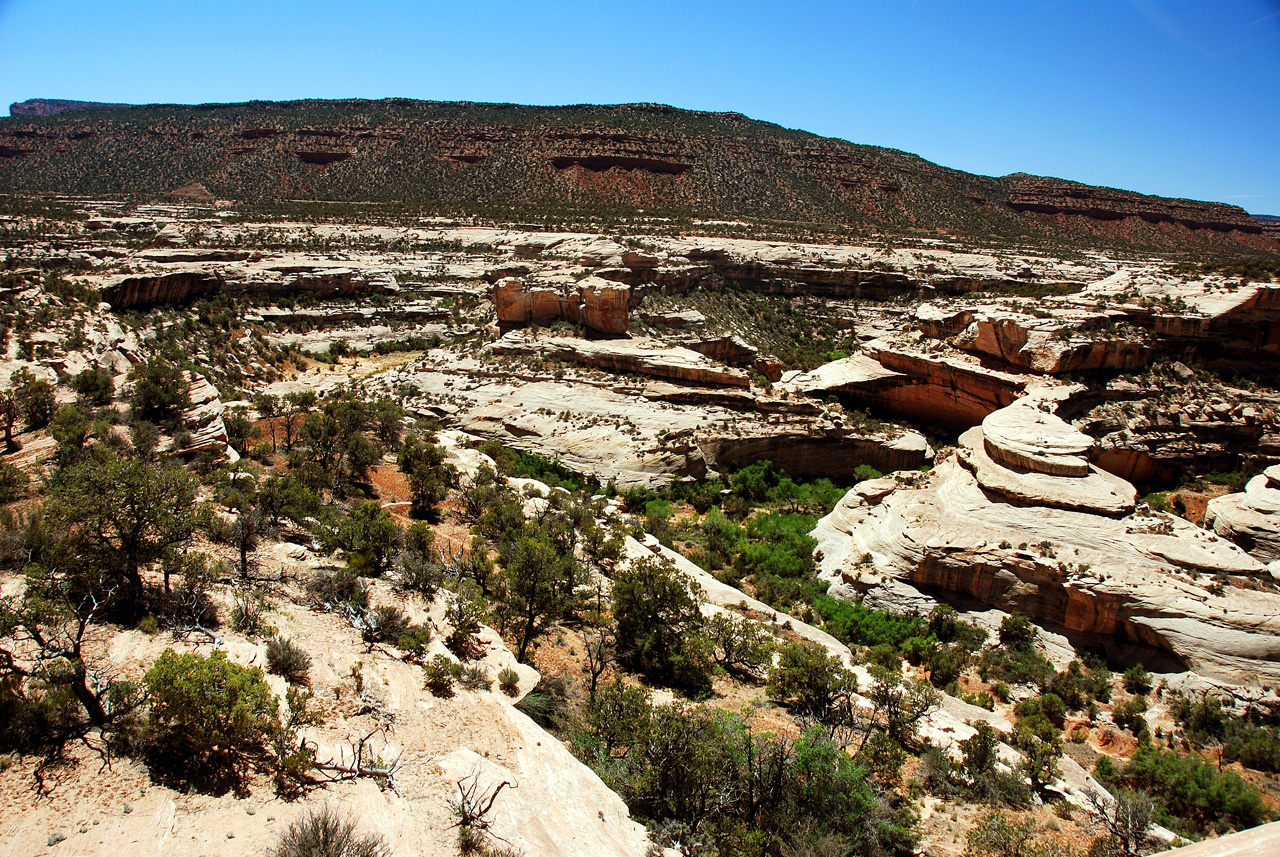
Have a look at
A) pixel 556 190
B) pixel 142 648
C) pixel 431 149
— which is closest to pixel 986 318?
pixel 142 648

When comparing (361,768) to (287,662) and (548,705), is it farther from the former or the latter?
(548,705)

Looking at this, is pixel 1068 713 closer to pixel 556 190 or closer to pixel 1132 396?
pixel 1132 396

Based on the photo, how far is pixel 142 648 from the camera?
7.69 m

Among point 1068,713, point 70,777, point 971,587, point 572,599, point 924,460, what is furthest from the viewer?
point 924,460

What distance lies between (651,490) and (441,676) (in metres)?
13.3

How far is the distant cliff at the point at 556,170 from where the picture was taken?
76.6 meters

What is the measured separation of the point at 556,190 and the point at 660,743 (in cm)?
8066

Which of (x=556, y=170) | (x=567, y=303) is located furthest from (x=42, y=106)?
(x=567, y=303)

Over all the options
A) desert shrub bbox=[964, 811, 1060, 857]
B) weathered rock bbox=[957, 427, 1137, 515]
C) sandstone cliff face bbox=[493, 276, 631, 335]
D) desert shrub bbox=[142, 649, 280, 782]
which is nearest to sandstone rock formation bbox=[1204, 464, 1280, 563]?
weathered rock bbox=[957, 427, 1137, 515]

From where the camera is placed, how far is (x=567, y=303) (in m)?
30.6

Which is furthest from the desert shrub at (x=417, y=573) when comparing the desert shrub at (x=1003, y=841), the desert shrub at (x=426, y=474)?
the desert shrub at (x=1003, y=841)

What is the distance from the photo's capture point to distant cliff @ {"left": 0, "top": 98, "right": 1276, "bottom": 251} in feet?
251

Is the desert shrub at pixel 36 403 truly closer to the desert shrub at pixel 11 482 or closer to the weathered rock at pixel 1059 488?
the desert shrub at pixel 11 482

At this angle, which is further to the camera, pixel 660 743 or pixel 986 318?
pixel 986 318
